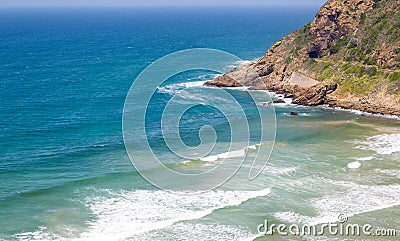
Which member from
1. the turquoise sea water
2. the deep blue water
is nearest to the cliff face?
the turquoise sea water

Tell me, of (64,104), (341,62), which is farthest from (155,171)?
(341,62)

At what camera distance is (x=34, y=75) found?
9362 cm

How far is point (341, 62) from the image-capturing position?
7806cm

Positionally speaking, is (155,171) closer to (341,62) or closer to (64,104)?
(64,104)

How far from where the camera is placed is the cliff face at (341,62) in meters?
68.9

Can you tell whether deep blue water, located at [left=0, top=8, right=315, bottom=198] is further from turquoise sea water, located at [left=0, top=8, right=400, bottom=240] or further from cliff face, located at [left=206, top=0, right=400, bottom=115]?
cliff face, located at [left=206, top=0, right=400, bottom=115]

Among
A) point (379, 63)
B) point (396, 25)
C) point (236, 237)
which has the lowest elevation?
point (236, 237)

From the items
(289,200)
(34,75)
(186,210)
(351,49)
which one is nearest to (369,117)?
(351,49)

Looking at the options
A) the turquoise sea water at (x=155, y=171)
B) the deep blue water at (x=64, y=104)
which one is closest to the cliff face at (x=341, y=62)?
the turquoise sea water at (x=155, y=171)

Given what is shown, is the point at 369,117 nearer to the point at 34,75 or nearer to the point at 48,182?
the point at 48,182

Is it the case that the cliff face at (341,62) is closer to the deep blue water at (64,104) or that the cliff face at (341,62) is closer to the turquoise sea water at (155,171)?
the turquoise sea water at (155,171)

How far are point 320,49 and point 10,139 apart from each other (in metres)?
52.3

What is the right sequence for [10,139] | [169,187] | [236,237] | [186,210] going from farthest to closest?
[10,139]
[169,187]
[186,210]
[236,237]

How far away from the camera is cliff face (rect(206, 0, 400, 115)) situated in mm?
68938
